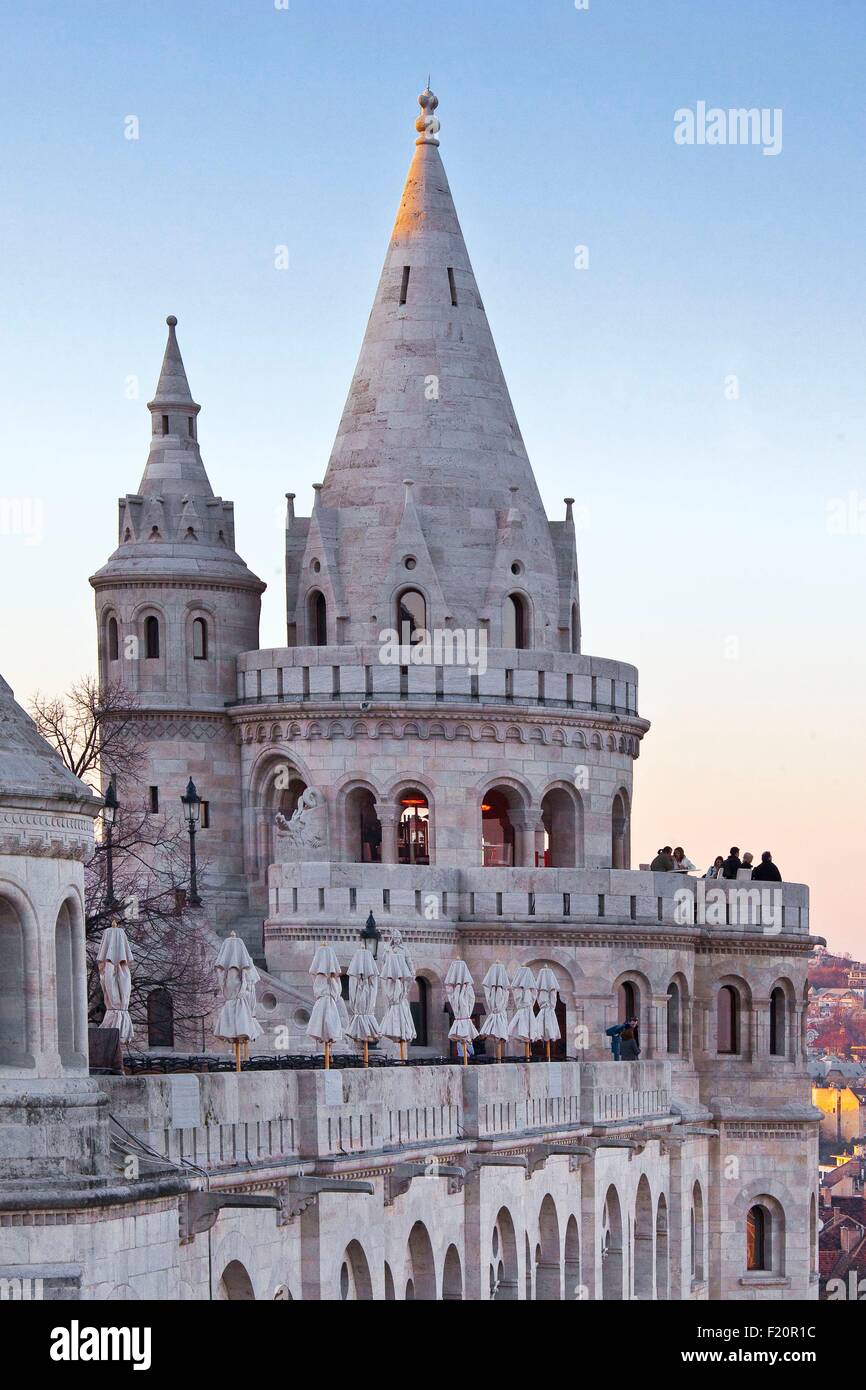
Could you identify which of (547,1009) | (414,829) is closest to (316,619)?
(414,829)

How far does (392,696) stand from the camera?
221 feet

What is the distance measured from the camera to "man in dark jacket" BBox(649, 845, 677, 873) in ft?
232

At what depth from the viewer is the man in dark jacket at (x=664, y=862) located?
70.6 meters

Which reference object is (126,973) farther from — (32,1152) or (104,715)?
(104,715)

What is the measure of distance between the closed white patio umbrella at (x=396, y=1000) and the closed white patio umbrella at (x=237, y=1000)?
5.44 m

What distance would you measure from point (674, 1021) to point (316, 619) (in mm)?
11264

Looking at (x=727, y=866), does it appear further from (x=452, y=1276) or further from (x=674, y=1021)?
(x=452, y=1276)

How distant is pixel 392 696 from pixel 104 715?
588 cm

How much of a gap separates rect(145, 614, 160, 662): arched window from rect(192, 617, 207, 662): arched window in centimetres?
75

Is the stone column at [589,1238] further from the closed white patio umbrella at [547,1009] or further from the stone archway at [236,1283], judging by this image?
the stone archway at [236,1283]

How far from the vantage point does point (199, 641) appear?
228ft

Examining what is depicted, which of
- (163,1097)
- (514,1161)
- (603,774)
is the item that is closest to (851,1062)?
(603,774)

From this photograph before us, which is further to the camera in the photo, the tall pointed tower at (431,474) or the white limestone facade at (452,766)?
the tall pointed tower at (431,474)

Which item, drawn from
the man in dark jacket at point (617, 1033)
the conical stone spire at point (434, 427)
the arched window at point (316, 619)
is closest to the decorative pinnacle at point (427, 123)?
the conical stone spire at point (434, 427)
